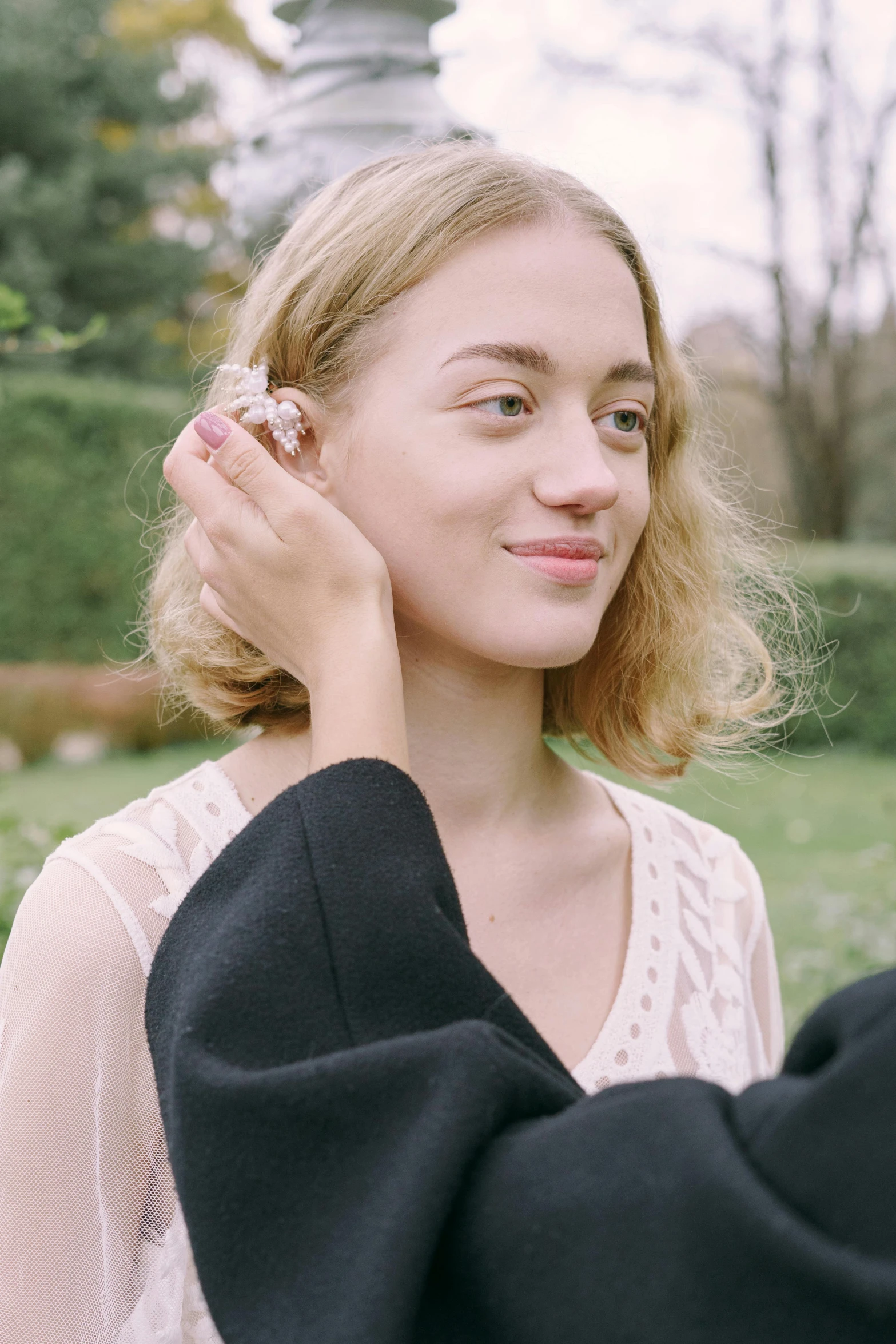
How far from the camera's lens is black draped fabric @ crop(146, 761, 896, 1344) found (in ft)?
2.90

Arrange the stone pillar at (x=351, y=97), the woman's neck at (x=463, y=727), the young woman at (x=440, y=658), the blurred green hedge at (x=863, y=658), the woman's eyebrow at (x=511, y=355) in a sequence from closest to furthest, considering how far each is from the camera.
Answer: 1. the young woman at (x=440, y=658)
2. the woman's eyebrow at (x=511, y=355)
3. the woman's neck at (x=463, y=727)
4. the stone pillar at (x=351, y=97)
5. the blurred green hedge at (x=863, y=658)

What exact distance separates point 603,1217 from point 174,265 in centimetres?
2006

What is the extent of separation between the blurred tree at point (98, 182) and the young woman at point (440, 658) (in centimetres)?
1685

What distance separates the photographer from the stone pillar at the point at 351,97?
3148 millimetres

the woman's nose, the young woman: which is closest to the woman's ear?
the young woman

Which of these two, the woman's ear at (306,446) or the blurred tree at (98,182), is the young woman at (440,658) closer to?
the woman's ear at (306,446)

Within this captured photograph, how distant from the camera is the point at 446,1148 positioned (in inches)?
38.7

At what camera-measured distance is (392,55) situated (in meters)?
3.18

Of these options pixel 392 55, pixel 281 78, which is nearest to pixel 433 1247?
pixel 392 55

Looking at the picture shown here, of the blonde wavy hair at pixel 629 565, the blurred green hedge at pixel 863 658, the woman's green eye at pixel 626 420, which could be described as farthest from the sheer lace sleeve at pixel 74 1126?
the blurred green hedge at pixel 863 658

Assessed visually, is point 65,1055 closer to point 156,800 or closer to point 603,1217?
point 156,800

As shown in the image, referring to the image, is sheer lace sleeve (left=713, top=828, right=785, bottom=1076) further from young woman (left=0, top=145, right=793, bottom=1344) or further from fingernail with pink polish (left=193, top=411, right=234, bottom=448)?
fingernail with pink polish (left=193, top=411, right=234, bottom=448)

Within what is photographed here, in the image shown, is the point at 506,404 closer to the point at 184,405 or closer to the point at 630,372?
the point at 630,372

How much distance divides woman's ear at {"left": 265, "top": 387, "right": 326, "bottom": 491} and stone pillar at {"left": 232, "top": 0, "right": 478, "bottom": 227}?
4.88 ft
